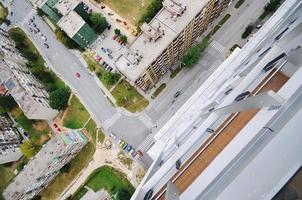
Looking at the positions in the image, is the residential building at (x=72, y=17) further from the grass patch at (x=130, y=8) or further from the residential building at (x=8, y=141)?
the residential building at (x=8, y=141)

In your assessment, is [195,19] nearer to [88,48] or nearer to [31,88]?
[88,48]

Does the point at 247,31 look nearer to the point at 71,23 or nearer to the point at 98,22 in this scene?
the point at 98,22

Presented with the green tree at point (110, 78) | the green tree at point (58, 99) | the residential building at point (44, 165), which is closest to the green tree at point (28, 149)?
the residential building at point (44, 165)

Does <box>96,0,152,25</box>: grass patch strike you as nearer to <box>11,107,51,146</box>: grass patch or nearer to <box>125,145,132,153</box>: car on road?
<box>125,145,132,153</box>: car on road

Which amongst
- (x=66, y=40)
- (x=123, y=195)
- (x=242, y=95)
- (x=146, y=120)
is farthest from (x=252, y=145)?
(x=66, y=40)

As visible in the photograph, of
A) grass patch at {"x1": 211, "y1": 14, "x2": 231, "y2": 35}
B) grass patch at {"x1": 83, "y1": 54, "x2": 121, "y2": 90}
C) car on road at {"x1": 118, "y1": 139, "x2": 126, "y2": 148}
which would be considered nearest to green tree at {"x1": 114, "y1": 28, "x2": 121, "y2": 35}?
grass patch at {"x1": 83, "y1": 54, "x2": 121, "y2": 90}

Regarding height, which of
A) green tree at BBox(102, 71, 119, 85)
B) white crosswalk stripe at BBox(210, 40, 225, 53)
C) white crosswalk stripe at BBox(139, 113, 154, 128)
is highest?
white crosswalk stripe at BBox(210, 40, 225, 53)

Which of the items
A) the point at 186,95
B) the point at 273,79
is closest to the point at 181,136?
the point at 273,79
